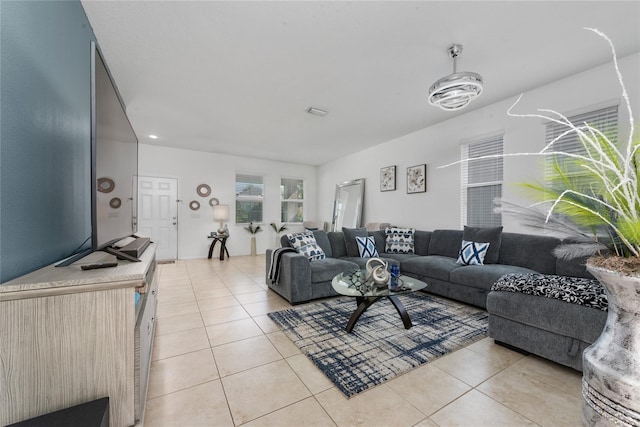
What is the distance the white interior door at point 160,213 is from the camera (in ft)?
18.4

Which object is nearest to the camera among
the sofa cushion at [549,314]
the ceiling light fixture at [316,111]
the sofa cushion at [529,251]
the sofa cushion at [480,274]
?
the sofa cushion at [549,314]

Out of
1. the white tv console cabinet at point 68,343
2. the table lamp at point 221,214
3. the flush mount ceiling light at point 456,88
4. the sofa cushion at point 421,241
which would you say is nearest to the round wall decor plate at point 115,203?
the white tv console cabinet at point 68,343

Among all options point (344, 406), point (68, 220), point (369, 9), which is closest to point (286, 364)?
point (344, 406)

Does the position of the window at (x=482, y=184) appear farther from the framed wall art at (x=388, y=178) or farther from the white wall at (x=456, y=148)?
the framed wall art at (x=388, y=178)

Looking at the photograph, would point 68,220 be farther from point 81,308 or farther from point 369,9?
point 369,9

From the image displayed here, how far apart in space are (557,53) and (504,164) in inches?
53.1

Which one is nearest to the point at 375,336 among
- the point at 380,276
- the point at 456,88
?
the point at 380,276

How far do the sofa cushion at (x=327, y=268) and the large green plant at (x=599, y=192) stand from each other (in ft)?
8.30

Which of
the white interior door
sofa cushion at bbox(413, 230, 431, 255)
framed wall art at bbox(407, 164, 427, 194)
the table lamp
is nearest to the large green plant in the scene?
sofa cushion at bbox(413, 230, 431, 255)

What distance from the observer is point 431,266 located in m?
3.26

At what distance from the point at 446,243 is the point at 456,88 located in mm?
2323

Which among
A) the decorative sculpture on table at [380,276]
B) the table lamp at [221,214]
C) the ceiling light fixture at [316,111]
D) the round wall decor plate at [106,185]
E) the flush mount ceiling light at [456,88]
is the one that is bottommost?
the decorative sculpture on table at [380,276]

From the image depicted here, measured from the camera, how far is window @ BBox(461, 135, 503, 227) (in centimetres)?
361

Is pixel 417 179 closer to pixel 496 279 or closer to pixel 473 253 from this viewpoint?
pixel 473 253
